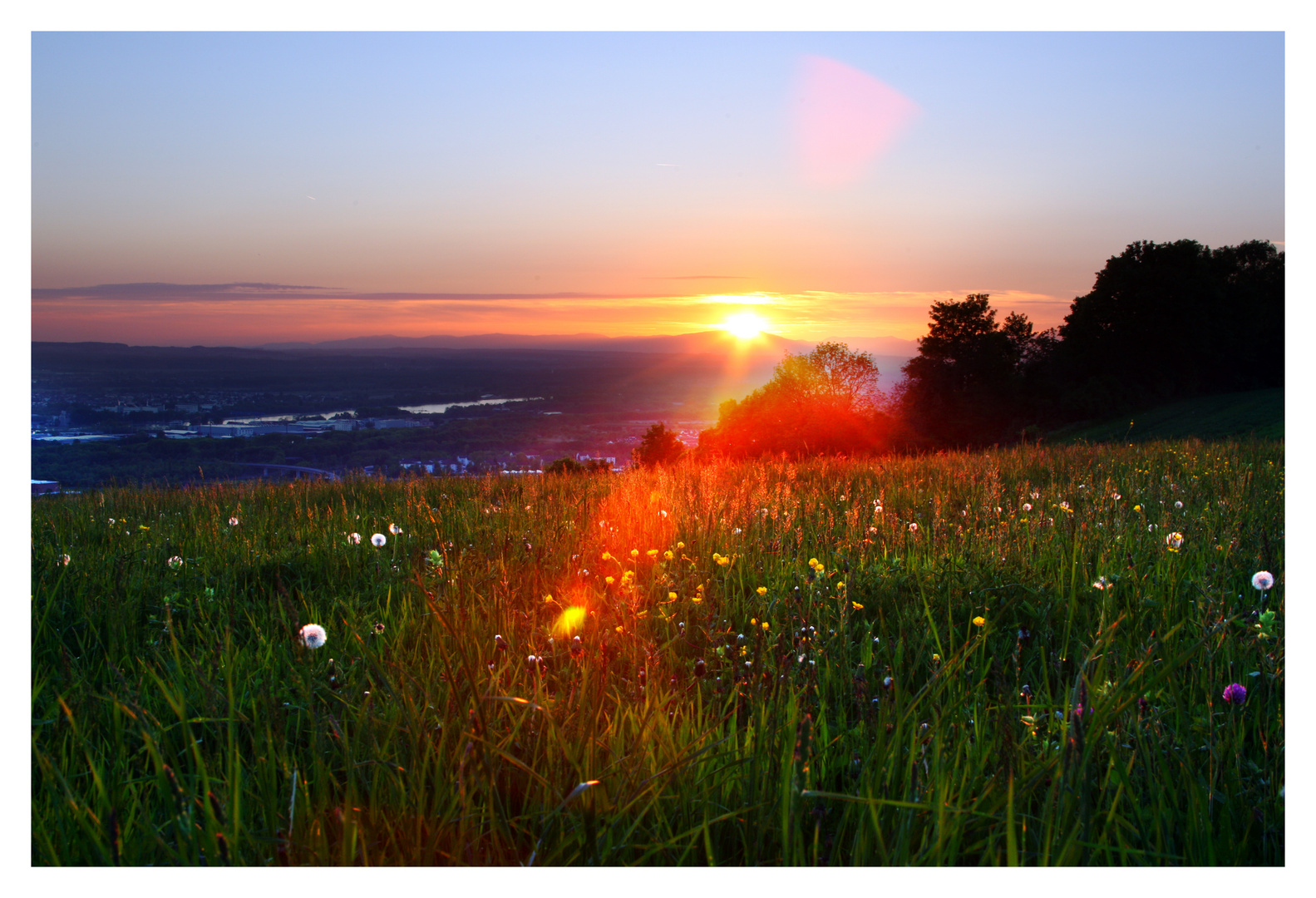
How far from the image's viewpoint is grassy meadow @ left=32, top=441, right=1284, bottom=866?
1523 mm

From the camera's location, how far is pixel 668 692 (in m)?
2.09

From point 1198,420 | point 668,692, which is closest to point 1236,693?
point 668,692

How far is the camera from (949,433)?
144ft

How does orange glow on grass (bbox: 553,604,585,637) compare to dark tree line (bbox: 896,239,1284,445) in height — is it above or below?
below

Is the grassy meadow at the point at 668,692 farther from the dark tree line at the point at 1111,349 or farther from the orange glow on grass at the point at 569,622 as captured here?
the dark tree line at the point at 1111,349

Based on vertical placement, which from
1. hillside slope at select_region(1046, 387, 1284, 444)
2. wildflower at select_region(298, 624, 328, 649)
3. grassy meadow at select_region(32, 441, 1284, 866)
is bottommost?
hillside slope at select_region(1046, 387, 1284, 444)

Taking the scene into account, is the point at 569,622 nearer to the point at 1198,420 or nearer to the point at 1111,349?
the point at 1198,420

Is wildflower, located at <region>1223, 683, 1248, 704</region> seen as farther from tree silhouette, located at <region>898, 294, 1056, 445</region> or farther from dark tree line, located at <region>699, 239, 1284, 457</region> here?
tree silhouette, located at <region>898, 294, 1056, 445</region>

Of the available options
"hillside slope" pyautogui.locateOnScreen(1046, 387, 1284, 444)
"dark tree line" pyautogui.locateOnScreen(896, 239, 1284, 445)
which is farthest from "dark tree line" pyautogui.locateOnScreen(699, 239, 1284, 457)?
"hillside slope" pyautogui.locateOnScreen(1046, 387, 1284, 444)

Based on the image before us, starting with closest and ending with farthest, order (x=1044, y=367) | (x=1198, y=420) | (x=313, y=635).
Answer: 1. (x=313, y=635)
2. (x=1198, y=420)
3. (x=1044, y=367)

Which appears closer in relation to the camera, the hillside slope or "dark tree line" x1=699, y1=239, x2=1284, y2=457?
the hillside slope

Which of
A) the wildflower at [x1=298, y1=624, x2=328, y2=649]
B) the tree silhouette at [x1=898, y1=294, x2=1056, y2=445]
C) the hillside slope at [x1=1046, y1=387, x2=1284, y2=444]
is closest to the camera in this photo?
the wildflower at [x1=298, y1=624, x2=328, y2=649]

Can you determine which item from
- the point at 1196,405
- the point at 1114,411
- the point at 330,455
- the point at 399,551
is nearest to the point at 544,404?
the point at 330,455

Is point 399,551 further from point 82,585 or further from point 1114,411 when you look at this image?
point 1114,411
